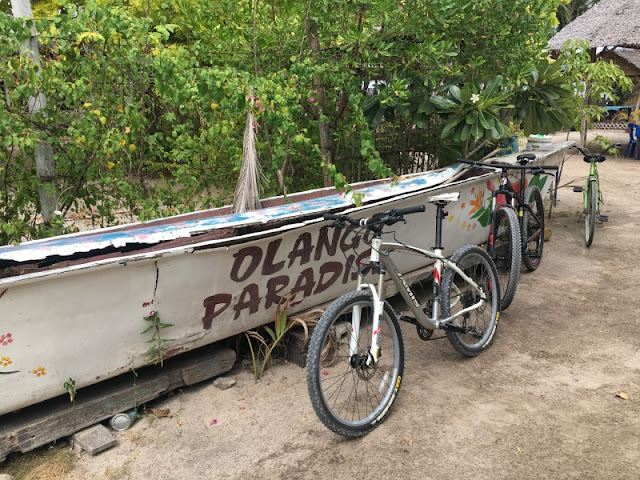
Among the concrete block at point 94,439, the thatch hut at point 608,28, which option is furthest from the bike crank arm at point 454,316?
the thatch hut at point 608,28

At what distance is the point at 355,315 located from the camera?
3.07 meters

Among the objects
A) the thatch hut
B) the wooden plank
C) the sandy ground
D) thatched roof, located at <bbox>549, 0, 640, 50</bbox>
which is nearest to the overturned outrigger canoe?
the wooden plank

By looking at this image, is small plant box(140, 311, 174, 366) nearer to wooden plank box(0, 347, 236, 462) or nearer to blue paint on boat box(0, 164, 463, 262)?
wooden plank box(0, 347, 236, 462)

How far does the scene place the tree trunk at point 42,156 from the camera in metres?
3.82

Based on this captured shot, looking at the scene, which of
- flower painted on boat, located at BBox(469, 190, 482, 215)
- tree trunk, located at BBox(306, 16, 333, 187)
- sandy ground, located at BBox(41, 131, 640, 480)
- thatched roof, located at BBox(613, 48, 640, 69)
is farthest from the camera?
thatched roof, located at BBox(613, 48, 640, 69)

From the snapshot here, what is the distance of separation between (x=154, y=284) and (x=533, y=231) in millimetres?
4186

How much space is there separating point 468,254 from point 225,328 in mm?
1746

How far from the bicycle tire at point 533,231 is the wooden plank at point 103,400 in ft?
11.0

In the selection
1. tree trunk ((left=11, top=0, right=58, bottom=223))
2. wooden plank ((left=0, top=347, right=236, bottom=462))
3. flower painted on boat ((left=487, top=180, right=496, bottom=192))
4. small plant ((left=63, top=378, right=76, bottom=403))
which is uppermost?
tree trunk ((left=11, top=0, right=58, bottom=223))

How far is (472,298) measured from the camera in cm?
397

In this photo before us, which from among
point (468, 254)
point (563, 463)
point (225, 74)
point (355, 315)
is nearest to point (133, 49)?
point (225, 74)

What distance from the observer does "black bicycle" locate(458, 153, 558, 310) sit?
15.2ft

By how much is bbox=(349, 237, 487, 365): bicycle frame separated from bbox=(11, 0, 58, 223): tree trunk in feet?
8.22

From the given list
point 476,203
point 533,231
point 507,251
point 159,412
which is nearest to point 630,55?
point 533,231
